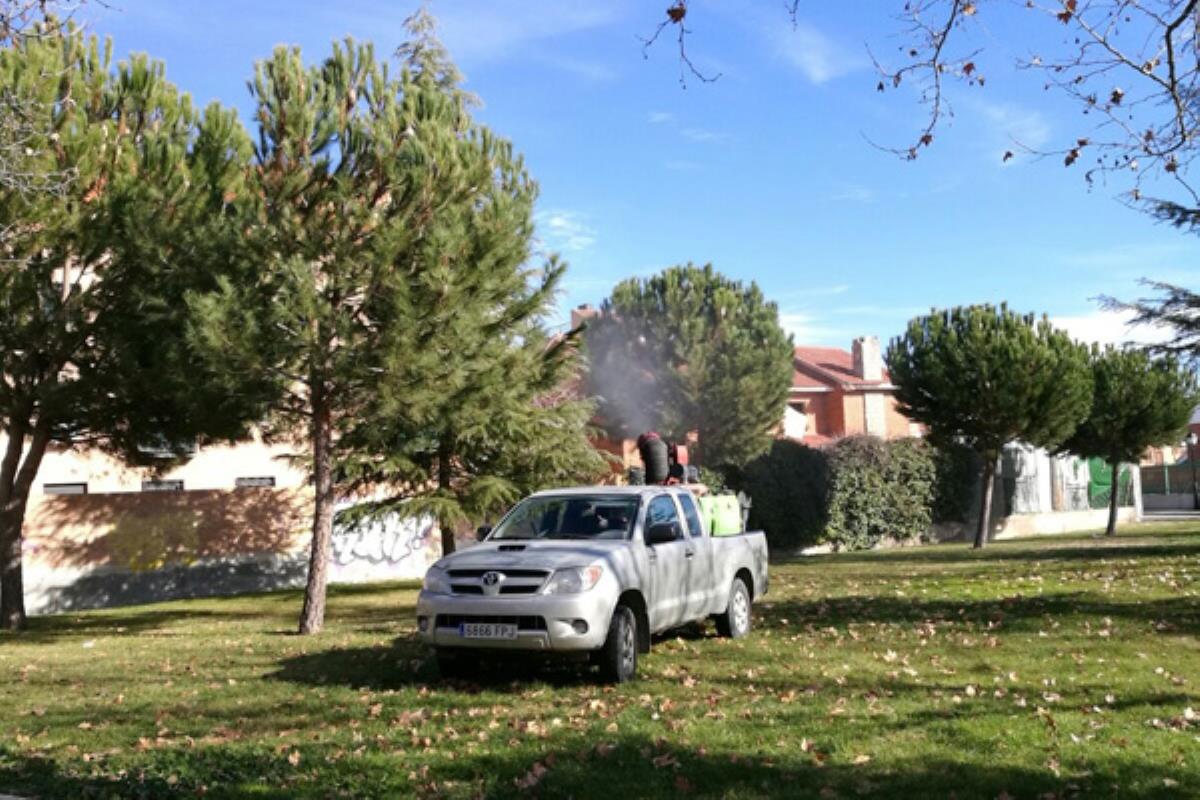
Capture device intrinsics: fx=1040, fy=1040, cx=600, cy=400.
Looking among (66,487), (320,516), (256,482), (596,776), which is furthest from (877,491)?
(596,776)

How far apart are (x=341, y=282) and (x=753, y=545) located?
622cm

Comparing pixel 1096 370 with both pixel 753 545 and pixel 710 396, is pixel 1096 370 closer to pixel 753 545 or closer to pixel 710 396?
pixel 710 396

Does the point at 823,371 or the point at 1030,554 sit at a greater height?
the point at 823,371

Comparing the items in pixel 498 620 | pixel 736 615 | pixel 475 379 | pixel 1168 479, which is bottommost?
pixel 736 615

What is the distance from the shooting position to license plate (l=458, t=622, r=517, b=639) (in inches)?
334

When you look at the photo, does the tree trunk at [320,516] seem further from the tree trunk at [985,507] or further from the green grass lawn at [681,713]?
the tree trunk at [985,507]

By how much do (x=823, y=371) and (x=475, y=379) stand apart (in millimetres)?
42859

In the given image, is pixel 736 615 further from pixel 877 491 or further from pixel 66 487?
pixel 877 491

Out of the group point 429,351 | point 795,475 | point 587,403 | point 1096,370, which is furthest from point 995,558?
point 429,351

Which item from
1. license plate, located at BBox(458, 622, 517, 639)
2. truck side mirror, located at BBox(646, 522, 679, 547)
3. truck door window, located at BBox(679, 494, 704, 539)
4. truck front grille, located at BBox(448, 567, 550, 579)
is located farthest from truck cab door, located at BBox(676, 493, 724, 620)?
license plate, located at BBox(458, 622, 517, 639)

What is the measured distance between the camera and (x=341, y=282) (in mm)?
13492

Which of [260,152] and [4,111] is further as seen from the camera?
[260,152]

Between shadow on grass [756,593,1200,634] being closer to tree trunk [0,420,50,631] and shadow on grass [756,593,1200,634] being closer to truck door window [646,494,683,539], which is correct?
truck door window [646,494,683,539]

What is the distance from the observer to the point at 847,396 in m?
53.7
